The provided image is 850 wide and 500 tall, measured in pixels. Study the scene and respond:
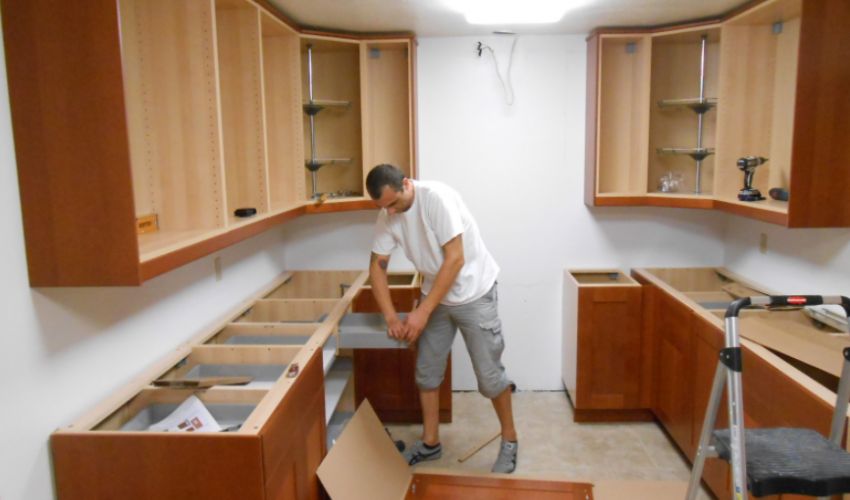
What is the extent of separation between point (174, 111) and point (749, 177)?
2.71 metres

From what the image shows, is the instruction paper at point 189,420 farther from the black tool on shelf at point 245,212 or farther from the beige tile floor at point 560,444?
the beige tile floor at point 560,444

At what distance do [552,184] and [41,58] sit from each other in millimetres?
3018

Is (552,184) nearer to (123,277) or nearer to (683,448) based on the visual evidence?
(683,448)

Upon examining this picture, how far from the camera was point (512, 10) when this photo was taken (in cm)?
311

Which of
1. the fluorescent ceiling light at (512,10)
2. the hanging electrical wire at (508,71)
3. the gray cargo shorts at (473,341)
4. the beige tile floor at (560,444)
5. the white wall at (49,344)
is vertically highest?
the fluorescent ceiling light at (512,10)

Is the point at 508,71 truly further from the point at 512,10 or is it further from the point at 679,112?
the point at 679,112

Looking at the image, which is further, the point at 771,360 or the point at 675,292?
the point at 675,292

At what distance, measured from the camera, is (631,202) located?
147 inches

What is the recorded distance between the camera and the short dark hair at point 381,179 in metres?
2.72

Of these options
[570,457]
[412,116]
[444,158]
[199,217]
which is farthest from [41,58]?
[570,457]

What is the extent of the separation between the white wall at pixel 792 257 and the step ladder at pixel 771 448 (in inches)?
37.9

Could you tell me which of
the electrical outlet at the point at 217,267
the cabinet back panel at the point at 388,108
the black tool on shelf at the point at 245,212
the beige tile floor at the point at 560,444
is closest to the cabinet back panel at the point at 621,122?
the cabinet back panel at the point at 388,108

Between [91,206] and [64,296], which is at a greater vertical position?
[91,206]

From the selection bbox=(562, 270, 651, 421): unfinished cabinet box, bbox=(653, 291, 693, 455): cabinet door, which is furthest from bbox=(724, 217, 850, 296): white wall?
bbox=(562, 270, 651, 421): unfinished cabinet box
